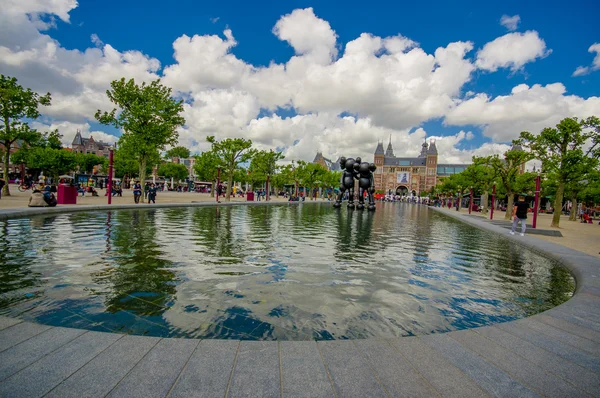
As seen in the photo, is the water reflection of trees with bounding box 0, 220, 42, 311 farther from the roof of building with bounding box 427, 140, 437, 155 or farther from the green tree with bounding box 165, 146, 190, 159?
the roof of building with bounding box 427, 140, 437, 155

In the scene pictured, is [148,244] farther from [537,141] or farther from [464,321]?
[537,141]

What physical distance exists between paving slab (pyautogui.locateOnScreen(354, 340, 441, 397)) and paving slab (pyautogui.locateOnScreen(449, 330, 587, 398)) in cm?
79

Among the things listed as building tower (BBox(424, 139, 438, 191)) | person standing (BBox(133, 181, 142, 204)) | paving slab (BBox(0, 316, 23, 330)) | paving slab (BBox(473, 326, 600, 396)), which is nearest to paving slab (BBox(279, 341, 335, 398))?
paving slab (BBox(473, 326, 600, 396))

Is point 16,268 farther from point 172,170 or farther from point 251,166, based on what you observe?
point 172,170

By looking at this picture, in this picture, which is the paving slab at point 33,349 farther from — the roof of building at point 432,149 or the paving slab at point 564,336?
the roof of building at point 432,149

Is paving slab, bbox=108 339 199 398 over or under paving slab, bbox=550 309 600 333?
over

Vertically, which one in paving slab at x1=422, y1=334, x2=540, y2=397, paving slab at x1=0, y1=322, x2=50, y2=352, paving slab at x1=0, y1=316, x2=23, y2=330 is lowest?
paving slab at x1=0, y1=316, x2=23, y2=330

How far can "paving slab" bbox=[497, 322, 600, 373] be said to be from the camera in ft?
9.70

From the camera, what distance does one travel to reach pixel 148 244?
8.20m

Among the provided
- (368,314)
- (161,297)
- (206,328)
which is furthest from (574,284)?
(161,297)

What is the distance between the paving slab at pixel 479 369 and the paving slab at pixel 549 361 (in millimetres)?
471

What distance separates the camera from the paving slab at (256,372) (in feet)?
7.54

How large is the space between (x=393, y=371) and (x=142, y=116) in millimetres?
27480

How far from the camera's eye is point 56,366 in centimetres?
253
